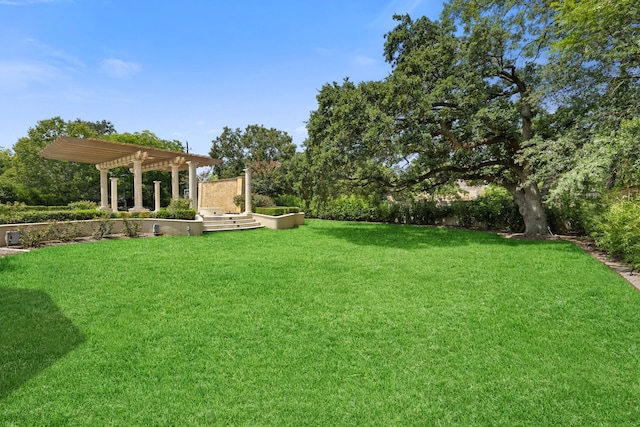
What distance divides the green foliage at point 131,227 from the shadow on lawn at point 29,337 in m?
6.68

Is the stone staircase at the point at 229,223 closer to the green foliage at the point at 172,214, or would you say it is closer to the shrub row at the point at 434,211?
the green foliage at the point at 172,214

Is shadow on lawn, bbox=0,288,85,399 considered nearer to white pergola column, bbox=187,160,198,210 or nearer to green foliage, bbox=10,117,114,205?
white pergola column, bbox=187,160,198,210

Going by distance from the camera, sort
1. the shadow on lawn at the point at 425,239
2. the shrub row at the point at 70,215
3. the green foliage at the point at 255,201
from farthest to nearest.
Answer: the green foliage at the point at 255,201 → the shadow on lawn at the point at 425,239 → the shrub row at the point at 70,215

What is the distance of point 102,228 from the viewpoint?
10.9m

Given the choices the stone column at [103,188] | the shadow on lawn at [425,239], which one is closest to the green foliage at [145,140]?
the stone column at [103,188]

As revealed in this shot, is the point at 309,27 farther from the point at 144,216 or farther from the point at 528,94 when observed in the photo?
the point at 144,216

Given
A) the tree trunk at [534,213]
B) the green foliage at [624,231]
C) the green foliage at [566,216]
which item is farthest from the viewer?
the green foliage at [566,216]

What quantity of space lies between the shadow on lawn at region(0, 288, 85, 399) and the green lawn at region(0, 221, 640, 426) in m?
0.02

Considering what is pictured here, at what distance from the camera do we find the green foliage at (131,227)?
11336 millimetres

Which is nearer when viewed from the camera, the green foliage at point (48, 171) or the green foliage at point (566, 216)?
the green foliage at point (566, 216)

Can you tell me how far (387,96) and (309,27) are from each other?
3.23 metres

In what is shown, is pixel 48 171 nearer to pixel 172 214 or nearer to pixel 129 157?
pixel 129 157

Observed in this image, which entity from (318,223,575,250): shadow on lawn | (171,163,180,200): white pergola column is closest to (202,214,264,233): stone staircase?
(318,223,575,250): shadow on lawn

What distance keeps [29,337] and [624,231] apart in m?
10.7
